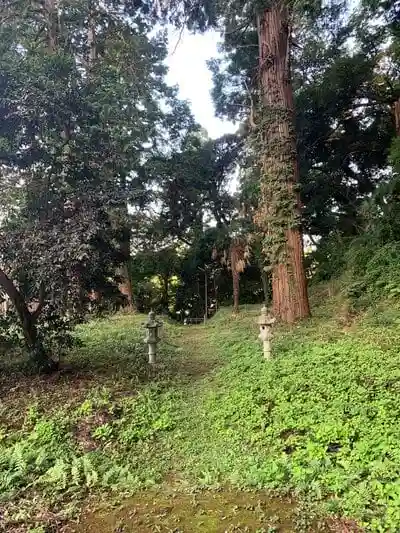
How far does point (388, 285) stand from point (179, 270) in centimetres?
1413

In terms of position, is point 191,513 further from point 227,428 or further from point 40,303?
point 40,303

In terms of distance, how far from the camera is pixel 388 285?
6.84m

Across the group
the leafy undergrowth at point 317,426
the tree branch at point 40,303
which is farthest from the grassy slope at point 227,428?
the tree branch at point 40,303

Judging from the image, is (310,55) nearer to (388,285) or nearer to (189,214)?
(189,214)

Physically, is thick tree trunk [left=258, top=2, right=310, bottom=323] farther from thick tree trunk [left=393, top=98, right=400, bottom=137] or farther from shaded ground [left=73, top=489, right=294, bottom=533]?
thick tree trunk [left=393, top=98, right=400, bottom=137]

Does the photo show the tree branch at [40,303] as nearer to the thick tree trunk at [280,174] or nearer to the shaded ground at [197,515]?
the shaded ground at [197,515]

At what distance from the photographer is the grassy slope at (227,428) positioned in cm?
299

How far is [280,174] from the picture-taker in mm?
7492

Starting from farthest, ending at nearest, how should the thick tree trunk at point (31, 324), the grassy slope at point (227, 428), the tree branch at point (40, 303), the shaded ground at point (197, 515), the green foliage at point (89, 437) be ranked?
the thick tree trunk at point (31, 324), the tree branch at point (40, 303), the green foliage at point (89, 437), the grassy slope at point (227, 428), the shaded ground at point (197, 515)

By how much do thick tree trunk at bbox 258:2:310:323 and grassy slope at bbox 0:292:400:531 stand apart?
117 centimetres

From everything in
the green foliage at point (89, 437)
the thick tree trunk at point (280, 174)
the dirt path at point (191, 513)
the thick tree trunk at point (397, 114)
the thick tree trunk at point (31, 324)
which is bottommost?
the dirt path at point (191, 513)

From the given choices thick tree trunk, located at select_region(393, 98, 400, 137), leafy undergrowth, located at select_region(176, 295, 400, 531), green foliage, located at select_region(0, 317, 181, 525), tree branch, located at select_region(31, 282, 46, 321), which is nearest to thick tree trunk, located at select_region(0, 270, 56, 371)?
tree branch, located at select_region(31, 282, 46, 321)

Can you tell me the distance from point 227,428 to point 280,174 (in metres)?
4.84

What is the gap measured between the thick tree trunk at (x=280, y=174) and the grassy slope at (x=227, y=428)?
117cm
